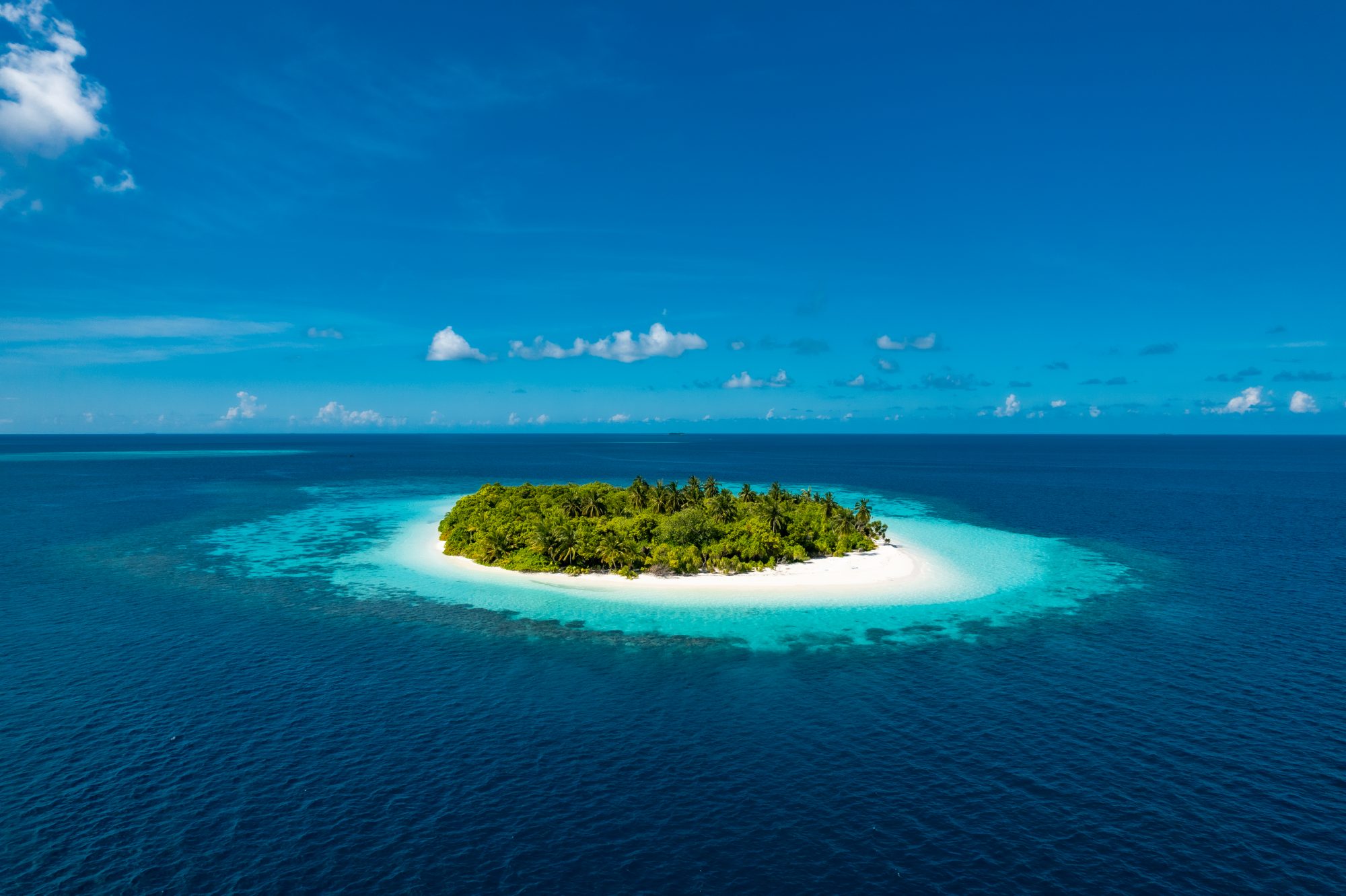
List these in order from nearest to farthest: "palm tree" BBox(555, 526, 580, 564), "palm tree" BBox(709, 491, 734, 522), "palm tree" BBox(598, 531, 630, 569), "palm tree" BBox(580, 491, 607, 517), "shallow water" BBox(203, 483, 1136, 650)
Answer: "shallow water" BBox(203, 483, 1136, 650), "palm tree" BBox(598, 531, 630, 569), "palm tree" BBox(555, 526, 580, 564), "palm tree" BBox(709, 491, 734, 522), "palm tree" BBox(580, 491, 607, 517)

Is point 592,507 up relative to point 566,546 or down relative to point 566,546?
up

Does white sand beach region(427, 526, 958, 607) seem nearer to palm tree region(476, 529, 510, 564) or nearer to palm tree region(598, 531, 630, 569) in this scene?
palm tree region(598, 531, 630, 569)

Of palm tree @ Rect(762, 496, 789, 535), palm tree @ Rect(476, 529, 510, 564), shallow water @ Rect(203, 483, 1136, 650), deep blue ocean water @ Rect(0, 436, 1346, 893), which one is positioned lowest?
deep blue ocean water @ Rect(0, 436, 1346, 893)

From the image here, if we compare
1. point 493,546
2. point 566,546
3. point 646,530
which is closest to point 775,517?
point 646,530

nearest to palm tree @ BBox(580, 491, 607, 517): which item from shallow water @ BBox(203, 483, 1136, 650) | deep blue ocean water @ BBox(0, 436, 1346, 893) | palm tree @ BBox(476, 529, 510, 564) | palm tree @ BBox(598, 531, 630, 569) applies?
palm tree @ BBox(476, 529, 510, 564)

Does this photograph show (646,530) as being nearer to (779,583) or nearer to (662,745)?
(779,583)

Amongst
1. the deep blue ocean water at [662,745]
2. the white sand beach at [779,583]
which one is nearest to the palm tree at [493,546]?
the white sand beach at [779,583]

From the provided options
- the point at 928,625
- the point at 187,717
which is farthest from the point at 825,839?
the point at 187,717
